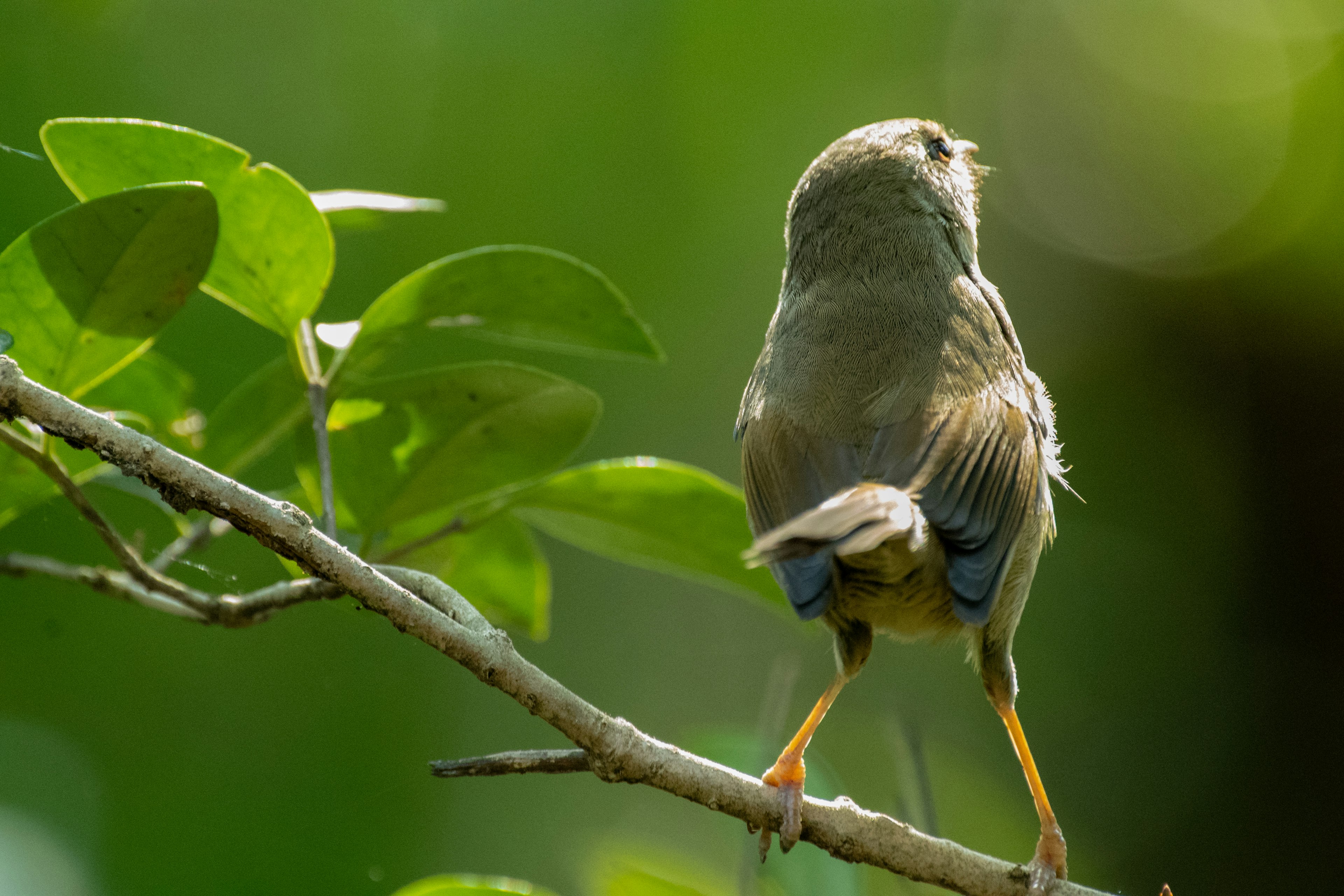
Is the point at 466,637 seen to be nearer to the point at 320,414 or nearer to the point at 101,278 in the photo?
the point at 320,414

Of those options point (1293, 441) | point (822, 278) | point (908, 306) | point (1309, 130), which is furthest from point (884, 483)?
point (1309, 130)

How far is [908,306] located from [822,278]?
32 centimetres

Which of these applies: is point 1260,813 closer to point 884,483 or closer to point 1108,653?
point 1108,653

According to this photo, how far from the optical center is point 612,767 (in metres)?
1.76

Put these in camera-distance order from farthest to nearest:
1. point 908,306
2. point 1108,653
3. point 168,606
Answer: point 1108,653 → point 908,306 → point 168,606

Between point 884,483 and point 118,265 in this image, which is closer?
point 118,265

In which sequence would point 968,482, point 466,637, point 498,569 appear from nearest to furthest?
1. point 466,637
2. point 968,482
3. point 498,569

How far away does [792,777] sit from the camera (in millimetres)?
2525

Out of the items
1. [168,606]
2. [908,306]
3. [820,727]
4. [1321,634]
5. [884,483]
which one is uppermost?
[908,306]

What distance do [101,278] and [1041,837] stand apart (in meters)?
2.32

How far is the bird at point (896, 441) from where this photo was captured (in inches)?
93.4

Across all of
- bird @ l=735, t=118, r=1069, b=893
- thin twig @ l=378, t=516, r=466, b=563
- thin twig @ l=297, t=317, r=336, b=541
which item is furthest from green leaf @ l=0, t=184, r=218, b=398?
bird @ l=735, t=118, r=1069, b=893

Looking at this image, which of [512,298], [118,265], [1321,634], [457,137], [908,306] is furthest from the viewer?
[457,137]

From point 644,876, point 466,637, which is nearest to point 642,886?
point 644,876
